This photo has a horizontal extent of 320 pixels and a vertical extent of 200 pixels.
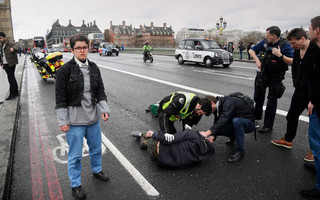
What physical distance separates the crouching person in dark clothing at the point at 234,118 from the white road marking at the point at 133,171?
109 cm

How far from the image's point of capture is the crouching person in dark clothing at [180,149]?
3.29m

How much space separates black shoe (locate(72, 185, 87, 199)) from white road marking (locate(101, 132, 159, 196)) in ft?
2.21

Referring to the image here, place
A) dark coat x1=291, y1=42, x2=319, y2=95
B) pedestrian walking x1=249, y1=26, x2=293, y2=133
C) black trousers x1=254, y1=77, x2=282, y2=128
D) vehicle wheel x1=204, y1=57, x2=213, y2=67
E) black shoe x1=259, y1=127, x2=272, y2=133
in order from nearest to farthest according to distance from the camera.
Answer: dark coat x1=291, y1=42, x2=319, y2=95, pedestrian walking x1=249, y1=26, x2=293, y2=133, black trousers x1=254, y1=77, x2=282, y2=128, black shoe x1=259, y1=127, x2=272, y2=133, vehicle wheel x1=204, y1=57, x2=213, y2=67

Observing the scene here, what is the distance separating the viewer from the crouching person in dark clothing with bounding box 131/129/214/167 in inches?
130

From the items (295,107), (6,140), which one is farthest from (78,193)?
(295,107)

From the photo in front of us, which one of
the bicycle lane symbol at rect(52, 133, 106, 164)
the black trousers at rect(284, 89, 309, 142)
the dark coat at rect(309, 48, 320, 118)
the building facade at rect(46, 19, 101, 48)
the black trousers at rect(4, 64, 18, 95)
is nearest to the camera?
the dark coat at rect(309, 48, 320, 118)

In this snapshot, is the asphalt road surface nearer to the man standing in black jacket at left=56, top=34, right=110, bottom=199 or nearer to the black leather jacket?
the man standing in black jacket at left=56, top=34, right=110, bottom=199

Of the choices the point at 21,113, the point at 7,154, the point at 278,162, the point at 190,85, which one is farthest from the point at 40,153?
the point at 190,85

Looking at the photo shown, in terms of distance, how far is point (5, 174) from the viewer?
294 centimetres

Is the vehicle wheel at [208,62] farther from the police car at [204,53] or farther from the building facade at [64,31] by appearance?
the building facade at [64,31]

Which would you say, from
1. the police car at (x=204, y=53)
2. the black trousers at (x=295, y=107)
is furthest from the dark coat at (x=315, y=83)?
the police car at (x=204, y=53)

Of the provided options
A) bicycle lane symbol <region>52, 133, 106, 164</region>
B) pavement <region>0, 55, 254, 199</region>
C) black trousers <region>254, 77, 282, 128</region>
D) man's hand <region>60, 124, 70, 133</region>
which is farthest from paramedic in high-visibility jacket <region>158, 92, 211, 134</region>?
pavement <region>0, 55, 254, 199</region>

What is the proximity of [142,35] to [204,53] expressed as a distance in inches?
5431

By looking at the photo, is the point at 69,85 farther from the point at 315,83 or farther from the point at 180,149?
the point at 315,83
